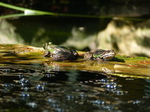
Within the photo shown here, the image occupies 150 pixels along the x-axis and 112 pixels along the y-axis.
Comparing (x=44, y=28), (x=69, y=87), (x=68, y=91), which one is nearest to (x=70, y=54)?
(x=69, y=87)

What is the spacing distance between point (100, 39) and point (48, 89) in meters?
3.34

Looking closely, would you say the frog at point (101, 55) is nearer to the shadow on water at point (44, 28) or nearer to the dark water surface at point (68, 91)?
the dark water surface at point (68, 91)

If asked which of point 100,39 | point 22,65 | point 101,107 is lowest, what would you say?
point 101,107

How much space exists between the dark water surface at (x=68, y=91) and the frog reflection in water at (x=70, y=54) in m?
0.78

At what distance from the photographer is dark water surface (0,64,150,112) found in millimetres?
2738

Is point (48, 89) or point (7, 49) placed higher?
point (7, 49)

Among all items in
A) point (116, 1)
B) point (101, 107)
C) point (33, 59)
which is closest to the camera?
point (101, 107)

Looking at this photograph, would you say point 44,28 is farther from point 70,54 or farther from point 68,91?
point 68,91

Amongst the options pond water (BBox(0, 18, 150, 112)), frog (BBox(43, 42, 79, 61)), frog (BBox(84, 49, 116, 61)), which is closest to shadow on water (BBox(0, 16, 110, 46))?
frog (BBox(43, 42, 79, 61))

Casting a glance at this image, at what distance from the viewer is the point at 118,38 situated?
251 inches

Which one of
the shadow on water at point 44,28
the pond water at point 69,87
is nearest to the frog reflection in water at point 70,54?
the pond water at point 69,87

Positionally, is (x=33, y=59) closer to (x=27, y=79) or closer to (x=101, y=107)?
(x=27, y=79)

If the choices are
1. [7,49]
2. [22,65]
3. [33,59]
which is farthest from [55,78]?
[7,49]

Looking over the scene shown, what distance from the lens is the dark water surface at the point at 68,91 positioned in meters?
2.74
